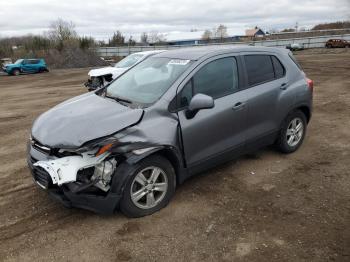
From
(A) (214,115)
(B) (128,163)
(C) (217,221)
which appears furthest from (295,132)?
(B) (128,163)

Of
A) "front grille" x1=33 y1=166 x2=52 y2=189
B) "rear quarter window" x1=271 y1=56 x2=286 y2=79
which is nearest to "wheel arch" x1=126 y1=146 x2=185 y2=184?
"front grille" x1=33 y1=166 x2=52 y2=189

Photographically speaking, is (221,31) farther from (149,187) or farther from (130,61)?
(149,187)

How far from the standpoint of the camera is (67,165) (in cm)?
339

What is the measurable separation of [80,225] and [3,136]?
4571mm

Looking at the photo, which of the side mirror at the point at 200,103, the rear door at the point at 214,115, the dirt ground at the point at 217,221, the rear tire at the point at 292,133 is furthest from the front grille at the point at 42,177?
the rear tire at the point at 292,133

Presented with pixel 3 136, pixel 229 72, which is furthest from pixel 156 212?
pixel 3 136

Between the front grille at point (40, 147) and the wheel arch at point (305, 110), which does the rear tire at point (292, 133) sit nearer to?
the wheel arch at point (305, 110)

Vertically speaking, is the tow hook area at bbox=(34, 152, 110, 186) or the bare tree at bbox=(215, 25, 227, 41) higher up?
the bare tree at bbox=(215, 25, 227, 41)

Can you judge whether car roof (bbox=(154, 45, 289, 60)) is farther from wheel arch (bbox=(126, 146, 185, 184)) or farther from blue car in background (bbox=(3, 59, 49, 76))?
blue car in background (bbox=(3, 59, 49, 76))

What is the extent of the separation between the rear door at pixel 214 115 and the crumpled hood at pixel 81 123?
64cm

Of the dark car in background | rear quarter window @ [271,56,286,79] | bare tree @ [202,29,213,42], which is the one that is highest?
bare tree @ [202,29,213,42]

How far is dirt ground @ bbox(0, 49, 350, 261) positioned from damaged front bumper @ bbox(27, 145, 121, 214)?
1.05 ft

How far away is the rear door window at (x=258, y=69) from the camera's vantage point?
15.4 feet

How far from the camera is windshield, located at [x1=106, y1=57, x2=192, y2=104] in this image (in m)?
4.09
